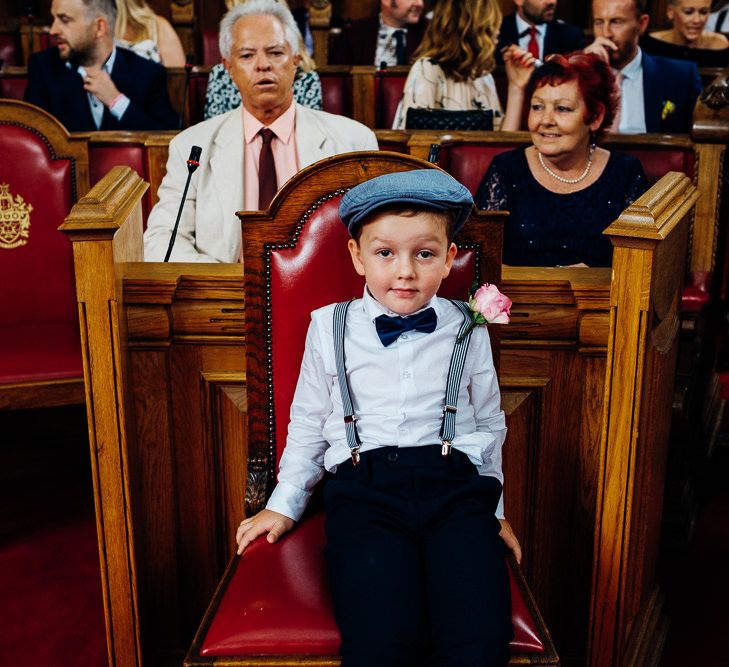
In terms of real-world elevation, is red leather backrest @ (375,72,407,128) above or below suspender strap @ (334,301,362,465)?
above

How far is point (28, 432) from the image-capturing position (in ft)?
9.73

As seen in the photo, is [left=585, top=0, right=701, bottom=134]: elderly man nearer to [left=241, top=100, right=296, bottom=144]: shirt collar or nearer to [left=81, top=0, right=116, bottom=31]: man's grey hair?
[left=241, top=100, right=296, bottom=144]: shirt collar

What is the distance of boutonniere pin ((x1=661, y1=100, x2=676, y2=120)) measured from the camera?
3275 mm

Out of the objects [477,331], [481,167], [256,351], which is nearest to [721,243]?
[481,167]

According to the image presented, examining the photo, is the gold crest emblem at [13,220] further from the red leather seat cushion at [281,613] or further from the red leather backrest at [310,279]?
the red leather seat cushion at [281,613]

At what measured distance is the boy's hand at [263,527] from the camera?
1.48 metres

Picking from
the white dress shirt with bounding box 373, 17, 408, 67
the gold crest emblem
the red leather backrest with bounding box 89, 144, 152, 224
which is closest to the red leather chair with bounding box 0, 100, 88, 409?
the gold crest emblem

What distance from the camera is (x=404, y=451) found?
142 centimetres

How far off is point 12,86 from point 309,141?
6.37ft

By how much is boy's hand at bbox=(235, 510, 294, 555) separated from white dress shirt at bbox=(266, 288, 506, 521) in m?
0.01

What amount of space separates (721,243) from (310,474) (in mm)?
1586

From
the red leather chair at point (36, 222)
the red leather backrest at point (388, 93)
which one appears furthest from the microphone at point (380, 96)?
the red leather chair at point (36, 222)

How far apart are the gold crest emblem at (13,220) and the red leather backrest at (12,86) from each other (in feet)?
5.37

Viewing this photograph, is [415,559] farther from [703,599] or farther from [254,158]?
[254,158]
